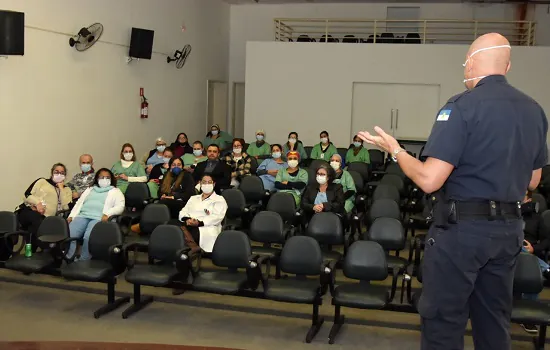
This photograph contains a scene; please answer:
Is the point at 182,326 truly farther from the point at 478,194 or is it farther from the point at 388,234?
the point at 478,194

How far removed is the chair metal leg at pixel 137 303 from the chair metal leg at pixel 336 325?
191cm

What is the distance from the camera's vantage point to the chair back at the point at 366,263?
5.26 meters

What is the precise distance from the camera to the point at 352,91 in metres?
14.1

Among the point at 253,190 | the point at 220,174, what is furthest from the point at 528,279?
the point at 220,174

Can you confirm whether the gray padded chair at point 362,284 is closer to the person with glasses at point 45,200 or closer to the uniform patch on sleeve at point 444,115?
the uniform patch on sleeve at point 444,115

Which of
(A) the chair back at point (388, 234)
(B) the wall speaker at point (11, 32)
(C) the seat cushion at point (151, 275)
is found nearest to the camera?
(C) the seat cushion at point (151, 275)

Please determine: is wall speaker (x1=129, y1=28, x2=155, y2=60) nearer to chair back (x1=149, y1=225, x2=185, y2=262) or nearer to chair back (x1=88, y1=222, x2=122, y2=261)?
chair back (x1=88, y1=222, x2=122, y2=261)

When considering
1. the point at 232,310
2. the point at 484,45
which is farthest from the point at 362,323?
the point at 484,45

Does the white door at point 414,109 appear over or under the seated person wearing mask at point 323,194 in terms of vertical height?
over

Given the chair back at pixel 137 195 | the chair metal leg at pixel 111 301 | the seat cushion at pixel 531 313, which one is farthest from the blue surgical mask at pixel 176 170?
the seat cushion at pixel 531 313

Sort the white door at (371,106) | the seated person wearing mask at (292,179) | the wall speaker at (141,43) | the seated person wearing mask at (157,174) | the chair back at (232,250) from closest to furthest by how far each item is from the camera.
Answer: the chair back at (232,250)
the seated person wearing mask at (292,179)
the seated person wearing mask at (157,174)
the wall speaker at (141,43)
the white door at (371,106)

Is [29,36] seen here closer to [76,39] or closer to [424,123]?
[76,39]

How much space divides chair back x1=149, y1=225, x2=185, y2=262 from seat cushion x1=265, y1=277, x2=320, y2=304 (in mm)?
1095

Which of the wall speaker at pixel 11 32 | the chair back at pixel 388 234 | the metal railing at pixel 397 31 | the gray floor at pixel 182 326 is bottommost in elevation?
the gray floor at pixel 182 326
